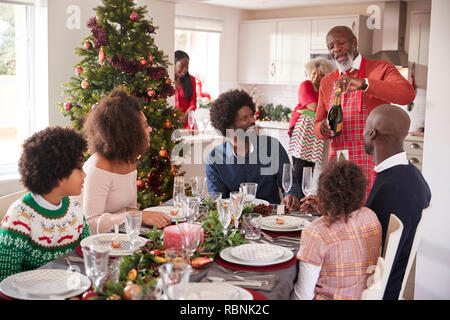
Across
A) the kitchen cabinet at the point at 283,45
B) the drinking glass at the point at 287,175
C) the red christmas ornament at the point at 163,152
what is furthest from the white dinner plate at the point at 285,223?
the kitchen cabinet at the point at 283,45

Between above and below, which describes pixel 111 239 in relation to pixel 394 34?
below

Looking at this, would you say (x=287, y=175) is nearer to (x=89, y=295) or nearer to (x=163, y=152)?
(x=89, y=295)

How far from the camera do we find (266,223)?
7.35ft

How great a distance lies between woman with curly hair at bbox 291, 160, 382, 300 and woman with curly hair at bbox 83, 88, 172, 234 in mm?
976

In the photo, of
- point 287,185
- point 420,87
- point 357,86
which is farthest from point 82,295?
point 420,87

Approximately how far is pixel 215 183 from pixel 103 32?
4.89ft

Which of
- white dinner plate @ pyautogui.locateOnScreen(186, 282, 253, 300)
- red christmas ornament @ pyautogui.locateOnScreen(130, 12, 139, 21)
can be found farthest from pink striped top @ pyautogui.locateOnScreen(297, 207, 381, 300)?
red christmas ornament @ pyautogui.locateOnScreen(130, 12, 139, 21)

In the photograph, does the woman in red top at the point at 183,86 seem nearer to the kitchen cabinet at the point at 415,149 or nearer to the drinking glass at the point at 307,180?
the kitchen cabinet at the point at 415,149

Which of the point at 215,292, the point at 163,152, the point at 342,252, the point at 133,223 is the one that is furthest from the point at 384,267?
the point at 163,152

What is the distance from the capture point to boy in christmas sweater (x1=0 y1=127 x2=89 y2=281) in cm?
180

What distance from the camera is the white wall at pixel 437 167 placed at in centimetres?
305

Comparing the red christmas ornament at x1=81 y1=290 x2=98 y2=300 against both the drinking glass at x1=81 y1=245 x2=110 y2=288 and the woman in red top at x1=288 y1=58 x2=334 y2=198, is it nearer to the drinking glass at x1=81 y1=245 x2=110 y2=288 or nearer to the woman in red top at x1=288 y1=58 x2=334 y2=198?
the drinking glass at x1=81 y1=245 x2=110 y2=288

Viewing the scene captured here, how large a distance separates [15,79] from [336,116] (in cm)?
261

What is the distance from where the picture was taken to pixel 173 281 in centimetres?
124
